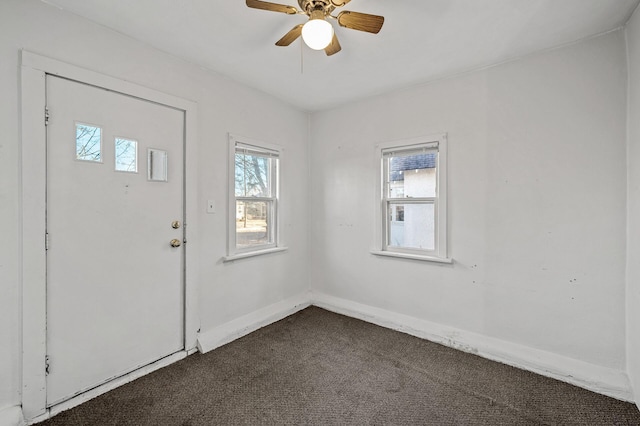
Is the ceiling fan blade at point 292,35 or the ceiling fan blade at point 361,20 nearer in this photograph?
the ceiling fan blade at point 361,20

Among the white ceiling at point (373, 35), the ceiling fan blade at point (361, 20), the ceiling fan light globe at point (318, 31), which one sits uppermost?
the white ceiling at point (373, 35)

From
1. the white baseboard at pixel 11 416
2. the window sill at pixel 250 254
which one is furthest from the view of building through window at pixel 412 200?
the white baseboard at pixel 11 416

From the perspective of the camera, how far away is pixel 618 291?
2014 mm

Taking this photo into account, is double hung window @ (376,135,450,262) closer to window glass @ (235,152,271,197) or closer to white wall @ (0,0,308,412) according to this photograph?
white wall @ (0,0,308,412)

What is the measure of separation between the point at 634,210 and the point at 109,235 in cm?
353

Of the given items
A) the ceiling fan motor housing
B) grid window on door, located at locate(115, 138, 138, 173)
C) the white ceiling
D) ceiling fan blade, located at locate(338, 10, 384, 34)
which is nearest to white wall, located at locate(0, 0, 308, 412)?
the white ceiling

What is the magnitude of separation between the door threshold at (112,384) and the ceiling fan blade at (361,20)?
275cm

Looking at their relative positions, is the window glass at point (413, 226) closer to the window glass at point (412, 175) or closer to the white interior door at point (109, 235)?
the window glass at point (412, 175)

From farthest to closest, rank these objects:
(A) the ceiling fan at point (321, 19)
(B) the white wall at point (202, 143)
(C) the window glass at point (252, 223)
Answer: (C) the window glass at point (252, 223) → (B) the white wall at point (202, 143) → (A) the ceiling fan at point (321, 19)

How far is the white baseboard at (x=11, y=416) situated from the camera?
1.58 m

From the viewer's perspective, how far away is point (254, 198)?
3.12 metres

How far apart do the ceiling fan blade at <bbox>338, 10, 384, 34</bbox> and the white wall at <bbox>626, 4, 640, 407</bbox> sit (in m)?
1.65

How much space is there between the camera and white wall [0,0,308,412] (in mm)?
1627

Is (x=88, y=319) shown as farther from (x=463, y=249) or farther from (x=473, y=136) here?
(x=473, y=136)
